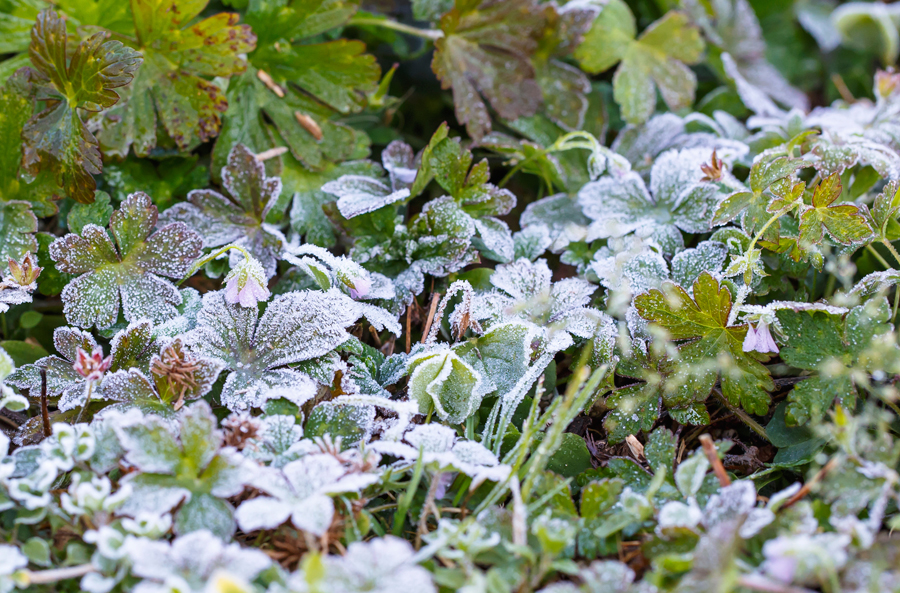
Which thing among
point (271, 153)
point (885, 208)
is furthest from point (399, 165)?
point (885, 208)

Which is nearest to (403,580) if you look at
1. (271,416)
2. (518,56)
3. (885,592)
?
(271,416)

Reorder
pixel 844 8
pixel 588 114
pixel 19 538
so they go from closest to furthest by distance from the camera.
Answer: pixel 19 538 < pixel 588 114 < pixel 844 8

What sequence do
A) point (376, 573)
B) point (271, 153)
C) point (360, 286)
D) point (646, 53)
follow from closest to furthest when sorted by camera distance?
point (376, 573) → point (360, 286) → point (271, 153) → point (646, 53)

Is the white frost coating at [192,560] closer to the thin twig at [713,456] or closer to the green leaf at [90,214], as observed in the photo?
the thin twig at [713,456]

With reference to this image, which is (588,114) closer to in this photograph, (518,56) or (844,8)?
(518,56)

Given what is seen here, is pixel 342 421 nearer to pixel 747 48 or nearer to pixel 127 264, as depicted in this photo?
pixel 127 264

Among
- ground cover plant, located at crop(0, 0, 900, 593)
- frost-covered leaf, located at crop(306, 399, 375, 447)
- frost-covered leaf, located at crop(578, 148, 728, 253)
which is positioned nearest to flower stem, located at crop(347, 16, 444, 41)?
ground cover plant, located at crop(0, 0, 900, 593)

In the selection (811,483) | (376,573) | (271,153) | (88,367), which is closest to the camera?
(376,573)

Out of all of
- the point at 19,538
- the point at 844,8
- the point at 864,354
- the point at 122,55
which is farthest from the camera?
the point at 844,8
